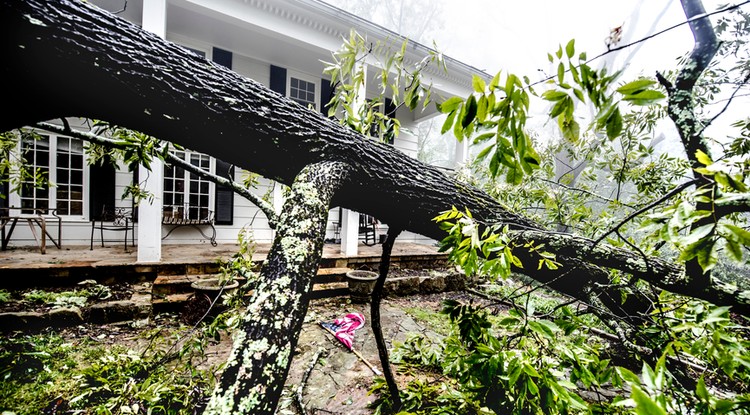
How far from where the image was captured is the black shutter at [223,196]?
20.8ft

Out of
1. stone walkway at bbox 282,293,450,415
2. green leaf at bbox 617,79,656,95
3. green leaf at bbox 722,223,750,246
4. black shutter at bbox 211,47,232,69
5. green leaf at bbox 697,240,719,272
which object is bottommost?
stone walkway at bbox 282,293,450,415

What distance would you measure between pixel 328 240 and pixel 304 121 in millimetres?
6840

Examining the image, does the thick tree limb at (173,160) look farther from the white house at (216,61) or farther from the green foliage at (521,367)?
the white house at (216,61)

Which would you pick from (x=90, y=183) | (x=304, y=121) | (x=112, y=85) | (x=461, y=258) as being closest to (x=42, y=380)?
(x=112, y=85)

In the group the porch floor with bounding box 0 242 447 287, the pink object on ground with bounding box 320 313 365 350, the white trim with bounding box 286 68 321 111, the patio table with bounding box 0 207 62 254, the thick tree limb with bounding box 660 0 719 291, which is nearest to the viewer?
the thick tree limb with bounding box 660 0 719 291

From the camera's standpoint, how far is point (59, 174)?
586 centimetres

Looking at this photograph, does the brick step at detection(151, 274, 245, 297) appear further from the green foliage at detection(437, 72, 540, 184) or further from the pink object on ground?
the green foliage at detection(437, 72, 540, 184)

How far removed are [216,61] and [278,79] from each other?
4.38ft

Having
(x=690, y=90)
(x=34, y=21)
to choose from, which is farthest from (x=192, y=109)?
(x=690, y=90)

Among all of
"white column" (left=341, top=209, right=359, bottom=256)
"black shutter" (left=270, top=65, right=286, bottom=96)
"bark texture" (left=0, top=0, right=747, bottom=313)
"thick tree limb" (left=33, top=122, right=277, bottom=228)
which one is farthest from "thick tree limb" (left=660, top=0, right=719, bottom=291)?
"black shutter" (left=270, top=65, right=286, bottom=96)

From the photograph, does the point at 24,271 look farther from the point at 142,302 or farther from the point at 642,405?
the point at 642,405

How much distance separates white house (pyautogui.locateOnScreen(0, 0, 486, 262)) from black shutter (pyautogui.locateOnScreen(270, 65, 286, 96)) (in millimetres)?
23

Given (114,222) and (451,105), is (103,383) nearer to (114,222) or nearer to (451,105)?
(451,105)

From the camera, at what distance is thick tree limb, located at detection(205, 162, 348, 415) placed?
53 cm
